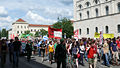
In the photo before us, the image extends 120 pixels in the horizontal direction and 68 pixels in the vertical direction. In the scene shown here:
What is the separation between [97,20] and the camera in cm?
4175

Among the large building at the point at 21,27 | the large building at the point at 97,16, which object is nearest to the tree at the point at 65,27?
the large building at the point at 97,16

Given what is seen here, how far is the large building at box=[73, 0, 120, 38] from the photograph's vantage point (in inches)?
1460

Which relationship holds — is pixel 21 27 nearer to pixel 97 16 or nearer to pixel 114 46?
pixel 97 16

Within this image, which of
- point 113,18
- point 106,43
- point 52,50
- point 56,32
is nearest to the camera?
point 106,43

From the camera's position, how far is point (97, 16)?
137 ft

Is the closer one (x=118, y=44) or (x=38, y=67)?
(x=38, y=67)

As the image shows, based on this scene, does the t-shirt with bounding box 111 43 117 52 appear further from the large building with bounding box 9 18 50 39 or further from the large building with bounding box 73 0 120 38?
the large building with bounding box 9 18 50 39

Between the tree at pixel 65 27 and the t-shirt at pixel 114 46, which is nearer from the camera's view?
the t-shirt at pixel 114 46

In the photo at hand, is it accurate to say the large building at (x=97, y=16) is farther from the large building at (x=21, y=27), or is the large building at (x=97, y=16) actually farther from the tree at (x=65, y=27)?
the large building at (x=21, y=27)

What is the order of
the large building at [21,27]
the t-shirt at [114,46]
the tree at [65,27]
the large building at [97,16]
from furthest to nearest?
the large building at [21,27] → the tree at [65,27] → the large building at [97,16] → the t-shirt at [114,46]

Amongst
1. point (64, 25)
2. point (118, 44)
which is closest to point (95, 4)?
point (64, 25)

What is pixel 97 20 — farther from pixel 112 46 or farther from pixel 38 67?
pixel 38 67

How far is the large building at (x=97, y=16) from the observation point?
37094 millimetres

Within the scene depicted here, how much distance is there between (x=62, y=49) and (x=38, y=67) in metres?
3.64
